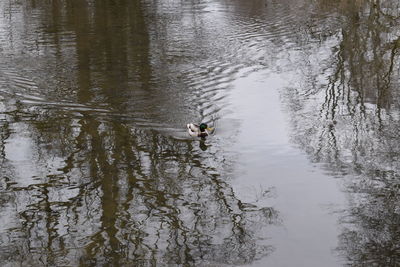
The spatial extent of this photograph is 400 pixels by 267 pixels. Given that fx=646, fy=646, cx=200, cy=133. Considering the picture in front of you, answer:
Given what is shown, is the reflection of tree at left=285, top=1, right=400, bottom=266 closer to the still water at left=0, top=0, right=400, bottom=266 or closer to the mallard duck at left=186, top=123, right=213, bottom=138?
the still water at left=0, top=0, right=400, bottom=266

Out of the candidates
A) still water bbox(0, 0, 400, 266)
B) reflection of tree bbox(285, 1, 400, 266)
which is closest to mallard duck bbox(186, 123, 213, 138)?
still water bbox(0, 0, 400, 266)

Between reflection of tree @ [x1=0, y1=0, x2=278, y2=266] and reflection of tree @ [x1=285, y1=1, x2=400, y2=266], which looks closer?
reflection of tree @ [x1=0, y1=0, x2=278, y2=266]

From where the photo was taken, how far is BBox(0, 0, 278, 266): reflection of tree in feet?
39.0

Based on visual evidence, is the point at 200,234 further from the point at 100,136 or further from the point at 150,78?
the point at 150,78

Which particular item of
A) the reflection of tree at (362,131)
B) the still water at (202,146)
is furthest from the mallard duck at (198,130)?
the reflection of tree at (362,131)

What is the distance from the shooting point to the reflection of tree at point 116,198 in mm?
11891

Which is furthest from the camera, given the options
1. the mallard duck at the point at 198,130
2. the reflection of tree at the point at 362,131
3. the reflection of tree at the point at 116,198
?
the mallard duck at the point at 198,130

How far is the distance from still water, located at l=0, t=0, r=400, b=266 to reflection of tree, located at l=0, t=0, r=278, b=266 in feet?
0.13

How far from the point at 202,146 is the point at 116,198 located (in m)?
3.18

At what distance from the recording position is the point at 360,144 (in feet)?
53.4

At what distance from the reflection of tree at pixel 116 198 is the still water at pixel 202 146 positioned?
0.04 meters

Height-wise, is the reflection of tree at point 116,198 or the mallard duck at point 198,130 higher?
the mallard duck at point 198,130

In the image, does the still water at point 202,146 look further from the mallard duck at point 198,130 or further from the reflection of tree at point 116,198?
the mallard duck at point 198,130

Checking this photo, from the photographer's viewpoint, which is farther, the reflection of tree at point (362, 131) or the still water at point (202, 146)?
the reflection of tree at point (362, 131)
